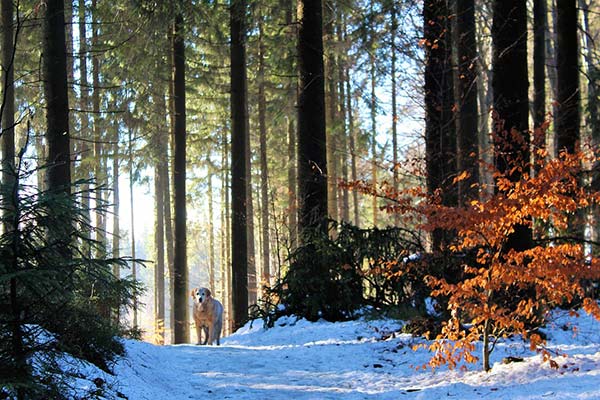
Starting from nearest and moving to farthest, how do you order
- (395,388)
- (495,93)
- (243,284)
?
(395,388)
(495,93)
(243,284)

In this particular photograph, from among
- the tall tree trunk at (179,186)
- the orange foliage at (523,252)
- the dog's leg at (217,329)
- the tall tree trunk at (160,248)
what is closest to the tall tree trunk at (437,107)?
the orange foliage at (523,252)

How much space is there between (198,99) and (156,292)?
1002 centimetres

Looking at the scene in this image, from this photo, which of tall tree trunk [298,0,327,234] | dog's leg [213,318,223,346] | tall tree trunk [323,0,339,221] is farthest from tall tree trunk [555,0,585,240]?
dog's leg [213,318,223,346]

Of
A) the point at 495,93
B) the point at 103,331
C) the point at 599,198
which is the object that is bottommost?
the point at 103,331

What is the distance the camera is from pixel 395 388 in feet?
18.8

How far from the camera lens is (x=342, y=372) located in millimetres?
6609

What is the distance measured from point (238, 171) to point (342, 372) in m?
7.72

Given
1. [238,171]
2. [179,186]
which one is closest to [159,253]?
[179,186]

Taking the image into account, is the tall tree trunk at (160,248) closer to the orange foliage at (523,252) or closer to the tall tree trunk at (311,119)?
the tall tree trunk at (311,119)

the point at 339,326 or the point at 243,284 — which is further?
the point at 243,284

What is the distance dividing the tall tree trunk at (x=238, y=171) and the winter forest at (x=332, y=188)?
0.05 meters

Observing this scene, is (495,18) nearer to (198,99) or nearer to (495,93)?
(495,93)

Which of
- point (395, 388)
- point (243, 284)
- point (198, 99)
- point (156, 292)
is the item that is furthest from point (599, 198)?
point (156, 292)

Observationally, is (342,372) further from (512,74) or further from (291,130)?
(291,130)
